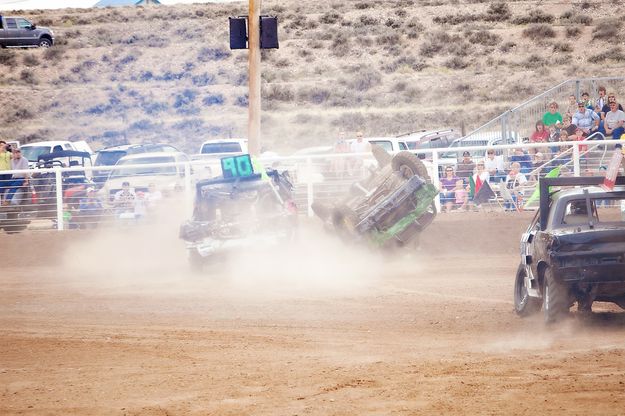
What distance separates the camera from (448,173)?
2164 cm

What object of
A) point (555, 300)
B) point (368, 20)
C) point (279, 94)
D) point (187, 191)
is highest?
point (368, 20)

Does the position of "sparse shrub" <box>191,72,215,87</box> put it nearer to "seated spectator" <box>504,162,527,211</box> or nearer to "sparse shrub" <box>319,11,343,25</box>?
"sparse shrub" <box>319,11,343,25</box>

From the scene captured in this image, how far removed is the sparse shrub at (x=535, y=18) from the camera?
59375mm

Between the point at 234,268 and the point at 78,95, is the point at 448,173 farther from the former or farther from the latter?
the point at 78,95

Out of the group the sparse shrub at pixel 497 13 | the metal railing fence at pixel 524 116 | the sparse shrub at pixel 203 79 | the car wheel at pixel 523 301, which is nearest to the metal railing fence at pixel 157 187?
the metal railing fence at pixel 524 116

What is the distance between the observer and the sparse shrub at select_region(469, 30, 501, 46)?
57406 millimetres

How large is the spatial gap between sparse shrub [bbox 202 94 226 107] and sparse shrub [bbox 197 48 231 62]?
517cm

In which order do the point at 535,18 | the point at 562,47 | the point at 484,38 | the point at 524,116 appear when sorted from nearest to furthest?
the point at 524,116
the point at 562,47
the point at 484,38
the point at 535,18

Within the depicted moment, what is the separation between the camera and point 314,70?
58.1 meters

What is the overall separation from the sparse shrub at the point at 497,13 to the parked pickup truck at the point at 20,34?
23824mm

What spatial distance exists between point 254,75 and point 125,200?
3824mm

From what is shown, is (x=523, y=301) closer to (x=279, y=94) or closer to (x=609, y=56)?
(x=609, y=56)

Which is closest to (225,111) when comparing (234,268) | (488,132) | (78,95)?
(78,95)

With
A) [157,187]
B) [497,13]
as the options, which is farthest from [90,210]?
[497,13]
